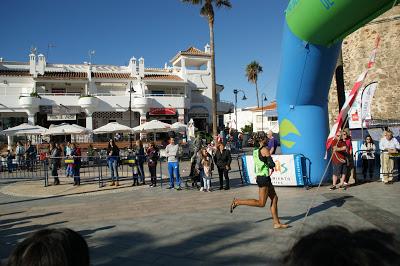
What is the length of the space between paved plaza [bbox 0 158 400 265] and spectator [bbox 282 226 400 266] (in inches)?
116

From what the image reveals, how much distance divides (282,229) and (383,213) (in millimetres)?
2314

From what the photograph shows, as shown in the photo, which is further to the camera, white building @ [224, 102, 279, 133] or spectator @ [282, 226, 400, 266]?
white building @ [224, 102, 279, 133]

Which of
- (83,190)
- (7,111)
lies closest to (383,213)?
(83,190)

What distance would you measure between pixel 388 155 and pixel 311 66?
4.16 metres

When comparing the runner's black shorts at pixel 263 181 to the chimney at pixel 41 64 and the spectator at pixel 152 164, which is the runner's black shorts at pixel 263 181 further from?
the chimney at pixel 41 64

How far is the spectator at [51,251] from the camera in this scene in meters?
1.56

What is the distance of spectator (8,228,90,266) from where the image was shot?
1561mm

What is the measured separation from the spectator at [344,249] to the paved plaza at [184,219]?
2.94m

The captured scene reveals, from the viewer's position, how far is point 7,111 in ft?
107

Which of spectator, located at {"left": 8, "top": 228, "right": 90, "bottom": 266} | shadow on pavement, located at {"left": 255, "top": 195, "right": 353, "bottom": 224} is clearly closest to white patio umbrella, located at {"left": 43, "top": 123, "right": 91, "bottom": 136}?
shadow on pavement, located at {"left": 255, "top": 195, "right": 353, "bottom": 224}

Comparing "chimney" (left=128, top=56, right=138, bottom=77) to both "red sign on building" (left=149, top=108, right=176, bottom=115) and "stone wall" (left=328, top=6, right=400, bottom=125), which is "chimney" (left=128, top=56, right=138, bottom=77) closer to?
"red sign on building" (left=149, top=108, right=176, bottom=115)

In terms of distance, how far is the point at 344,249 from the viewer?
3.84ft

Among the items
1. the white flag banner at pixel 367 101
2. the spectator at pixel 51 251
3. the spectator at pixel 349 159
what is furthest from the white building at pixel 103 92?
the spectator at pixel 51 251

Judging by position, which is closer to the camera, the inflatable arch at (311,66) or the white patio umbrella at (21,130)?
the inflatable arch at (311,66)
